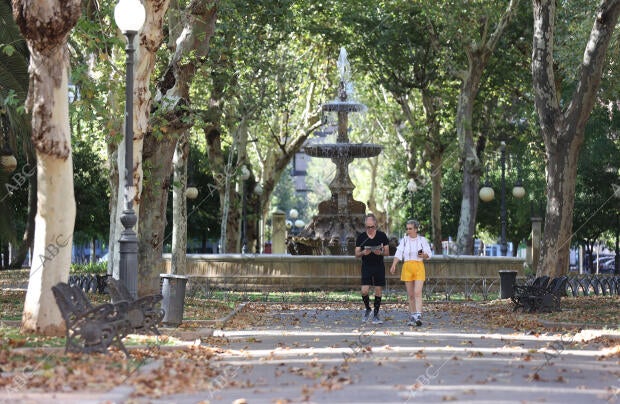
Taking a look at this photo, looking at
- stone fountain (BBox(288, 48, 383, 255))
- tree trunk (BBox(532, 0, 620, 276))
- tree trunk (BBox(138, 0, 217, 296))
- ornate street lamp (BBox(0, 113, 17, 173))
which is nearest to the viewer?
tree trunk (BBox(138, 0, 217, 296))

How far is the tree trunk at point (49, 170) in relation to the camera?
13.6 meters

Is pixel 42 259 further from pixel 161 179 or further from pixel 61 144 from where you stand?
pixel 161 179

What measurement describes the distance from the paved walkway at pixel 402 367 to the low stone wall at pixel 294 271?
1209cm

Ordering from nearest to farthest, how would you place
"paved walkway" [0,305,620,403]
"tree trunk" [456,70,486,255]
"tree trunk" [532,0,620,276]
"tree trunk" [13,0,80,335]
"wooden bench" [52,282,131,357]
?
1. "paved walkway" [0,305,620,403]
2. "wooden bench" [52,282,131,357]
3. "tree trunk" [13,0,80,335]
4. "tree trunk" [532,0,620,276]
5. "tree trunk" [456,70,486,255]

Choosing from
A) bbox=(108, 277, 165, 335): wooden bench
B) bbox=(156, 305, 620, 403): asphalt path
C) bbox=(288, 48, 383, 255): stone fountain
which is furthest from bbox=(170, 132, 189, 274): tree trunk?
bbox=(108, 277, 165, 335): wooden bench

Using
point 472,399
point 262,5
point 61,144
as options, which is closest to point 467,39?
point 262,5

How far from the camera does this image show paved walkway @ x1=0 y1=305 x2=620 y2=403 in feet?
30.0

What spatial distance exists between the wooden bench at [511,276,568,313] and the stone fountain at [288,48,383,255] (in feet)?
43.0

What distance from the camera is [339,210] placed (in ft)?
113

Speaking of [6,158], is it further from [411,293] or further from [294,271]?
[411,293]

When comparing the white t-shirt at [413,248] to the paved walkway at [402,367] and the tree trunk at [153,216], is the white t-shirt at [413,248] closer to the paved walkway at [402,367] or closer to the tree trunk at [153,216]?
the paved walkway at [402,367]

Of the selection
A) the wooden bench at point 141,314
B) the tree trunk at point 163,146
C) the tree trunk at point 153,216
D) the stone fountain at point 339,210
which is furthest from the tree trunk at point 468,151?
the wooden bench at point 141,314

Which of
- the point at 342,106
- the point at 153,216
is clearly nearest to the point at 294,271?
the point at 342,106

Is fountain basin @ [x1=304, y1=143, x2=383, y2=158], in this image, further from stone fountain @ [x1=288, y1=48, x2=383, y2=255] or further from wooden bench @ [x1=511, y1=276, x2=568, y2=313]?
wooden bench @ [x1=511, y1=276, x2=568, y2=313]
